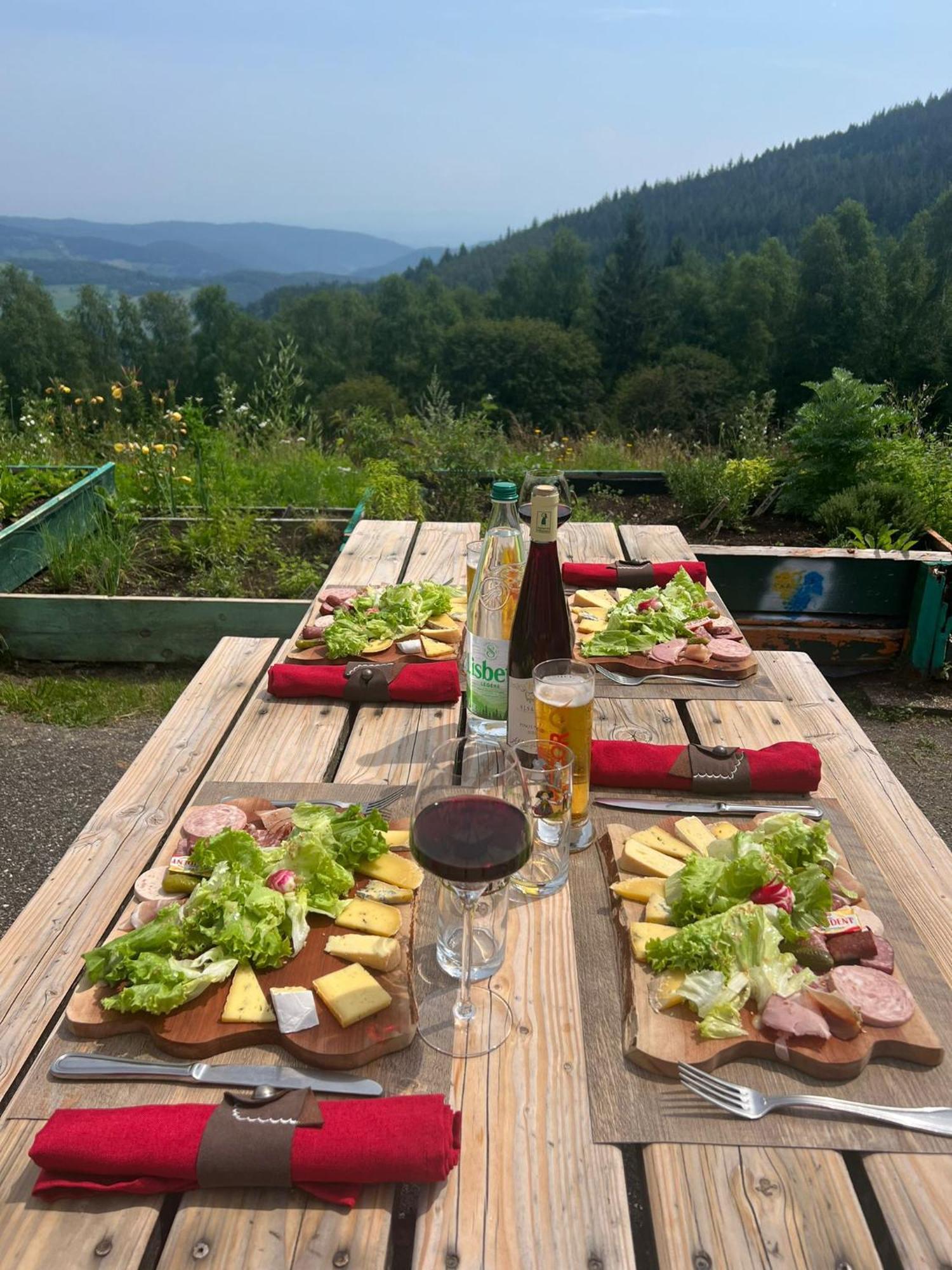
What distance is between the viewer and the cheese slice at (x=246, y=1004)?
4.02 ft

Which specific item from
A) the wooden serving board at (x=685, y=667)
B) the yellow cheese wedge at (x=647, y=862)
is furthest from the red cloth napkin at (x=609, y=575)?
the yellow cheese wedge at (x=647, y=862)

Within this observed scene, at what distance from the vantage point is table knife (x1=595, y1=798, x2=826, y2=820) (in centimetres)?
177

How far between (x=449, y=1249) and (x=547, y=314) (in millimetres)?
70382

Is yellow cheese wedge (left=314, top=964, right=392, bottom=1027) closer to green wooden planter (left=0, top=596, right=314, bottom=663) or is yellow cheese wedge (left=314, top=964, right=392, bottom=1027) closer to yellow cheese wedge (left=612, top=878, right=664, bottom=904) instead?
yellow cheese wedge (left=612, top=878, right=664, bottom=904)

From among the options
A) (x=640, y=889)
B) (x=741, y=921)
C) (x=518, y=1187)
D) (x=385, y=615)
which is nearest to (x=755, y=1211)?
(x=518, y=1187)

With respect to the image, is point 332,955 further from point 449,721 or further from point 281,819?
point 449,721

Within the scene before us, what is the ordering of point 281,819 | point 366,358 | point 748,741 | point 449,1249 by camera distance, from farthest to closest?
point 366,358 → point 748,741 → point 281,819 → point 449,1249

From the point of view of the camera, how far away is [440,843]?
1219 mm

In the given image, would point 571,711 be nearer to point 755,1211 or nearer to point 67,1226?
point 755,1211

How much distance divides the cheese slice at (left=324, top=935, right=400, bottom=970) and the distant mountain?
77197mm

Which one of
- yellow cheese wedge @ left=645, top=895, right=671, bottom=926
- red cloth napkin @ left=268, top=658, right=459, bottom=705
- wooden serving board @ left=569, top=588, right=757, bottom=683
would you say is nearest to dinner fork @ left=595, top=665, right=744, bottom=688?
wooden serving board @ left=569, top=588, right=757, bottom=683

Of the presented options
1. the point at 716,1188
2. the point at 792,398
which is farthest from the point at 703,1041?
the point at 792,398

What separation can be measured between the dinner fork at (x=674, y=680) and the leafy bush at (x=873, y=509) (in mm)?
3302

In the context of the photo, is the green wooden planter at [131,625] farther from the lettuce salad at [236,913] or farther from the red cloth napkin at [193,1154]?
the red cloth napkin at [193,1154]
